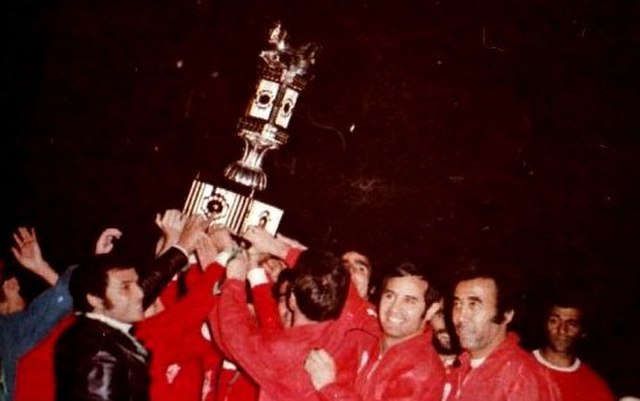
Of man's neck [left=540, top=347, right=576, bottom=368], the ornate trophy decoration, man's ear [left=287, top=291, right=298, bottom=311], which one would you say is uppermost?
the ornate trophy decoration

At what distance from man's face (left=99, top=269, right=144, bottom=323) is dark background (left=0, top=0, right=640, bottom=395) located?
2479mm

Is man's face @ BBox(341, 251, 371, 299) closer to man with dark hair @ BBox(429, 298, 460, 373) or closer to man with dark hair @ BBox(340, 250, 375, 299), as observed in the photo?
man with dark hair @ BBox(340, 250, 375, 299)

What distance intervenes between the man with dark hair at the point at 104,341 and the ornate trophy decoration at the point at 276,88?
50.1 inches

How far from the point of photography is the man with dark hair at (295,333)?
2484 millimetres

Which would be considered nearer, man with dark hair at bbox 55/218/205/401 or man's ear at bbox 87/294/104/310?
man with dark hair at bbox 55/218/205/401

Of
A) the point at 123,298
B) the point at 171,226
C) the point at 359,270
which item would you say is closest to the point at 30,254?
the point at 171,226

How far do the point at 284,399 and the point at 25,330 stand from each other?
1.57m

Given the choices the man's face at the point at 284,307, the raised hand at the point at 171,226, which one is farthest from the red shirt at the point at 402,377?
the raised hand at the point at 171,226

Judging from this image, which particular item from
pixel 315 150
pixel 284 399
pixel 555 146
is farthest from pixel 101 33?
pixel 555 146

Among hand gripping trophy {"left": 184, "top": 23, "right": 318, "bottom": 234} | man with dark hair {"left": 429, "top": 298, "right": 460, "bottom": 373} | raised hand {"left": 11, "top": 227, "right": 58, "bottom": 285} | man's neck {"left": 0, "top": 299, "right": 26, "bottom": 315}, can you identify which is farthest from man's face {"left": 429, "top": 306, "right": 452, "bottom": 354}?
man's neck {"left": 0, "top": 299, "right": 26, "bottom": 315}

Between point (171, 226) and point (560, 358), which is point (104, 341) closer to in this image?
point (171, 226)

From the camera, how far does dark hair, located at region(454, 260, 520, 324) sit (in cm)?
272

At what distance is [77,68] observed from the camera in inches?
195

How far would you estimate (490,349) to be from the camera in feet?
8.80
